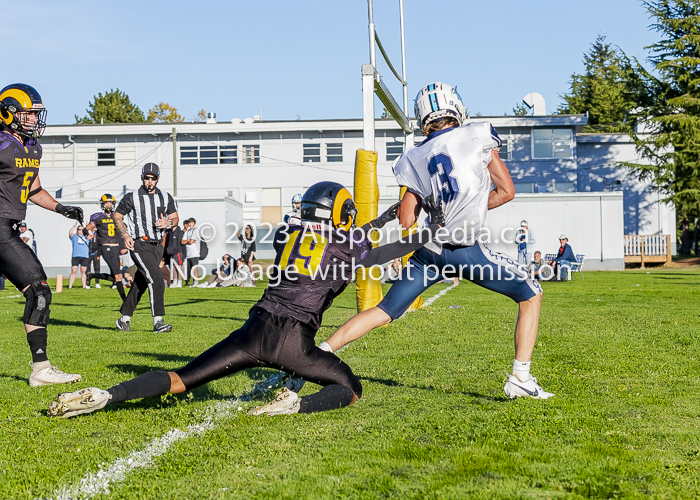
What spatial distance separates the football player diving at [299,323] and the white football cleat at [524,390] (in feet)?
3.46

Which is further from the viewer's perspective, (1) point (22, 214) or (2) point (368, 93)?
(2) point (368, 93)

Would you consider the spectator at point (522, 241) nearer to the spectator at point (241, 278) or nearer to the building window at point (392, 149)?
the spectator at point (241, 278)

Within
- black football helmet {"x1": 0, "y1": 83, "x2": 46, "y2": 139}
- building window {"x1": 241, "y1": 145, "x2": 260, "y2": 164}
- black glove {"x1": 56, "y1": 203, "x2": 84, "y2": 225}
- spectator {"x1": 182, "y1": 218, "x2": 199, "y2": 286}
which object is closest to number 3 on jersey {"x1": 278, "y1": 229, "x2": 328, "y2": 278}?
black glove {"x1": 56, "y1": 203, "x2": 84, "y2": 225}

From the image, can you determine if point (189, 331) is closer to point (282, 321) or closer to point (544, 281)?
point (282, 321)

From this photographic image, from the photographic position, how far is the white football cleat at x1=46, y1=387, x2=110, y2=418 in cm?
386

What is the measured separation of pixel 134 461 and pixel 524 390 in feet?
8.29

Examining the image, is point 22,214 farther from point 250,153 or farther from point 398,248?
point 250,153

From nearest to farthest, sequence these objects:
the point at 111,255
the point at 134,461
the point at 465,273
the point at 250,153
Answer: the point at 134,461 < the point at 465,273 < the point at 111,255 < the point at 250,153

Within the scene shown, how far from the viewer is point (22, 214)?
574cm

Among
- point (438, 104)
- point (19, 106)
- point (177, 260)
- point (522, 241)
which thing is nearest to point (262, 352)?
point (438, 104)

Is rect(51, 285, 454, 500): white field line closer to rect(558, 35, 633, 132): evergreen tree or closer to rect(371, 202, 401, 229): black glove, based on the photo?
rect(371, 202, 401, 229): black glove

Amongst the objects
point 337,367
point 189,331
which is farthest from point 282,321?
point 189,331

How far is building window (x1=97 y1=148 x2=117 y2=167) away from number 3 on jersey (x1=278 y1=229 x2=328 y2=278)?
38564 millimetres

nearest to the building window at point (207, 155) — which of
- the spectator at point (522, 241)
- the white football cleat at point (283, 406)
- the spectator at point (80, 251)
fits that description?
the spectator at point (80, 251)
